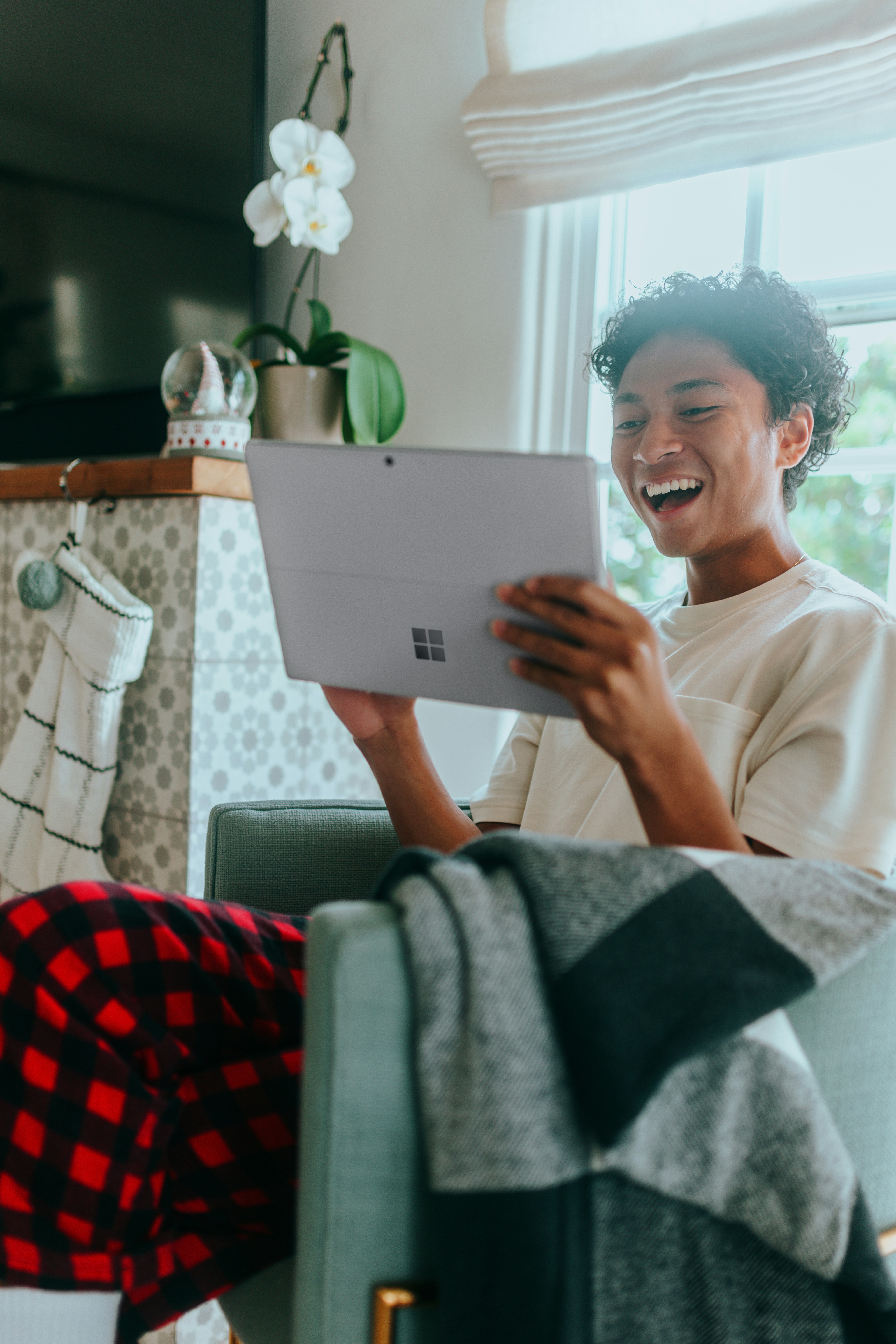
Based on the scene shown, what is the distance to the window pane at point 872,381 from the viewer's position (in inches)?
62.7

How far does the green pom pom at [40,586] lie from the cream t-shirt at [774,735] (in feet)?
2.75

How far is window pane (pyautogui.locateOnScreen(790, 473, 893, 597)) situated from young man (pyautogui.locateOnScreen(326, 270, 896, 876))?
1.24ft

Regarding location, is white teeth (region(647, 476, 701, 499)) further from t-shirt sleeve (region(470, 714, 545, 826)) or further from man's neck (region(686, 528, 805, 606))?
t-shirt sleeve (region(470, 714, 545, 826))

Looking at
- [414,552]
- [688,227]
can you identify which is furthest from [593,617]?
[688,227]

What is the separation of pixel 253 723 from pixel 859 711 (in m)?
1.05

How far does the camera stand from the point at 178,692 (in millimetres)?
1621

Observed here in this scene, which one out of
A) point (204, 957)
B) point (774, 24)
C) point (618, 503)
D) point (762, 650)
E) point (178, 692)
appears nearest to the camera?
point (204, 957)

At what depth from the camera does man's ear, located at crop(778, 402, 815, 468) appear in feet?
3.85

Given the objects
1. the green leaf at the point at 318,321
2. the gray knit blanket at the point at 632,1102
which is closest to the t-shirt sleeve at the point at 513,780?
the gray knit blanket at the point at 632,1102

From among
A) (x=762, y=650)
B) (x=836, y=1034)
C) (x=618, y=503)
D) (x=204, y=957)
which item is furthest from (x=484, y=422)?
(x=836, y=1034)

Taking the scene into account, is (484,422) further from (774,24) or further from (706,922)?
(706,922)

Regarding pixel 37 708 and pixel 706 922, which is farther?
pixel 37 708

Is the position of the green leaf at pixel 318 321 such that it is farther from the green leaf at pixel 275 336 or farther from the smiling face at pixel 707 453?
the smiling face at pixel 707 453

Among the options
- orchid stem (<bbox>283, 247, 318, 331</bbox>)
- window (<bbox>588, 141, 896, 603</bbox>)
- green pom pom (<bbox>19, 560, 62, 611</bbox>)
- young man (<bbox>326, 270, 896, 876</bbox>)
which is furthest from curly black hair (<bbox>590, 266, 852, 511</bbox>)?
green pom pom (<bbox>19, 560, 62, 611</bbox>)
